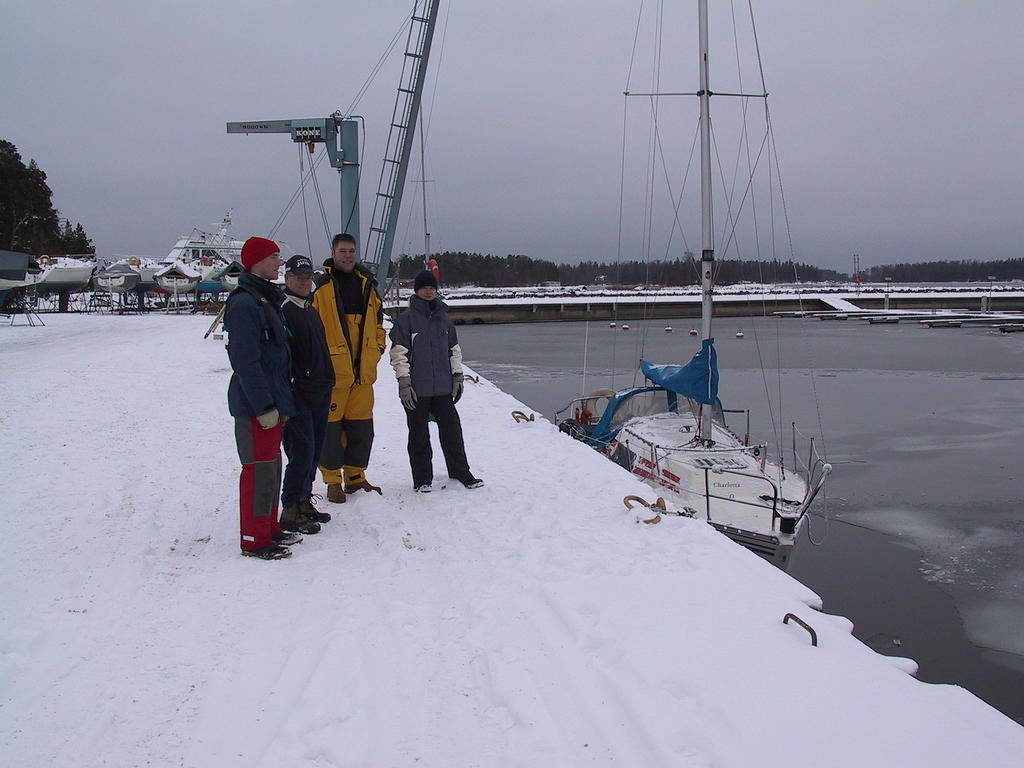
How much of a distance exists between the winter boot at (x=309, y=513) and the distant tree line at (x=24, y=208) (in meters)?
53.9

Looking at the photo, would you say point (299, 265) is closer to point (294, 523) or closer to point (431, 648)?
point (294, 523)

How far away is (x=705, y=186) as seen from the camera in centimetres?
1129

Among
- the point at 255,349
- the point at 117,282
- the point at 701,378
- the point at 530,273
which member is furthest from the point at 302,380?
the point at 530,273

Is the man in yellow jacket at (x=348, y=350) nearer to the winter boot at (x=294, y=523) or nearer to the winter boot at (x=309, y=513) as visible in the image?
the winter boot at (x=309, y=513)

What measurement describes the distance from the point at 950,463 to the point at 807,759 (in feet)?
39.0

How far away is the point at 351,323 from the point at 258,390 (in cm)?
147

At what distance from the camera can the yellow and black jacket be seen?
5.60 metres

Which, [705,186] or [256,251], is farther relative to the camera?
[705,186]

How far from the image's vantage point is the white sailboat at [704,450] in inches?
299

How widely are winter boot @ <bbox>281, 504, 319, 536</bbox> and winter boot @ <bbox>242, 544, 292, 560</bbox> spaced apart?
0.46m

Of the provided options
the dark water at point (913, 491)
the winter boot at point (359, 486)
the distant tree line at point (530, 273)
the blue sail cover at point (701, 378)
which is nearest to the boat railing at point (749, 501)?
the dark water at point (913, 491)

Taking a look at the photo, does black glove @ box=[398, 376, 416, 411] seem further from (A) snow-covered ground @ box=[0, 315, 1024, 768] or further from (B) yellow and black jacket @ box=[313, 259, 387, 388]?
(A) snow-covered ground @ box=[0, 315, 1024, 768]

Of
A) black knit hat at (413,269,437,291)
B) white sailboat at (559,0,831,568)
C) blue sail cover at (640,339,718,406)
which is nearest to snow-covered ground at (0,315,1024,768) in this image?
white sailboat at (559,0,831,568)

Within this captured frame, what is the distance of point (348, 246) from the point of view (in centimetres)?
566
